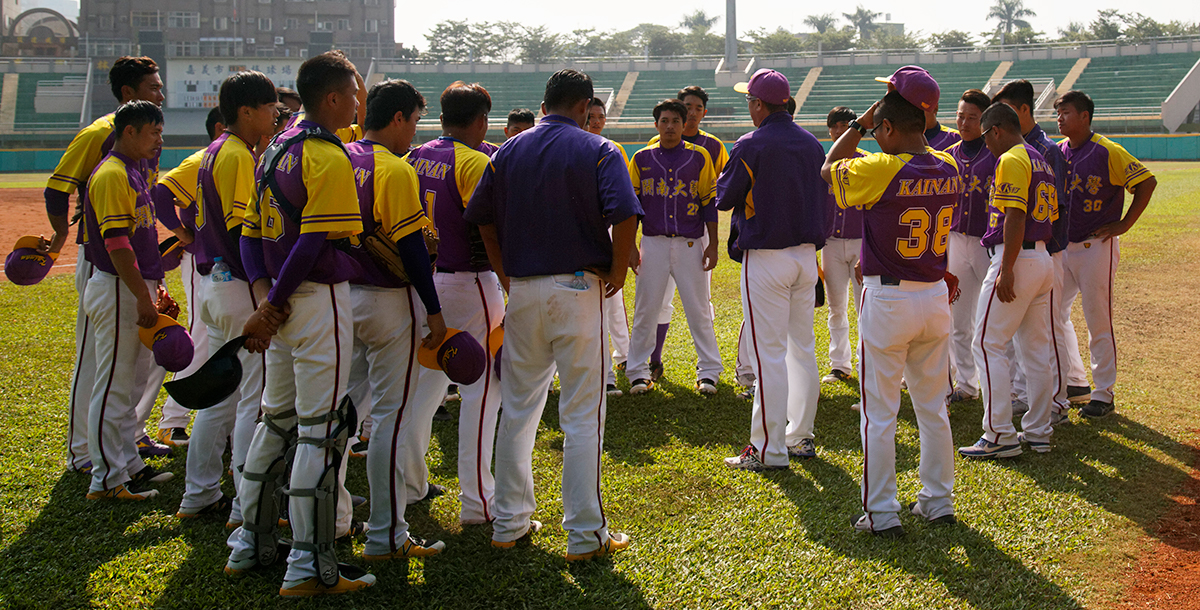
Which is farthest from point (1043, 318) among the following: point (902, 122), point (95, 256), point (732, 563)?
point (95, 256)

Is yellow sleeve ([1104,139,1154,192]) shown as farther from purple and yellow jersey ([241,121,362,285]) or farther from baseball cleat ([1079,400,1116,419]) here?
purple and yellow jersey ([241,121,362,285])

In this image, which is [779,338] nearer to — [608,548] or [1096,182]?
[608,548]

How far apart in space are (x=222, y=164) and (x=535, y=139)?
1532 millimetres

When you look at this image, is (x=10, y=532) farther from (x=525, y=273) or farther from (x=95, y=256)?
(x=525, y=273)

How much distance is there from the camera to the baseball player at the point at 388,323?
12.3ft

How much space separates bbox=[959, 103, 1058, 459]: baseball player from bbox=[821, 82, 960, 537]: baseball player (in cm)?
109

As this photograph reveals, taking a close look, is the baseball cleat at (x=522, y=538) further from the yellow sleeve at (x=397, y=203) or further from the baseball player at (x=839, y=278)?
the baseball player at (x=839, y=278)

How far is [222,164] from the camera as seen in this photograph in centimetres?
401

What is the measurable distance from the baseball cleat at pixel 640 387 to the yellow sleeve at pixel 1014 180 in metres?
3.02

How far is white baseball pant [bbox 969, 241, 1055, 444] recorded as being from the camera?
5.22 meters

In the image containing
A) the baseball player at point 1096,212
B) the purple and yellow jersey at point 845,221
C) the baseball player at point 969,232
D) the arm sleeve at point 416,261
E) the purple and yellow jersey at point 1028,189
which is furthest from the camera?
the purple and yellow jersey at point 845,221

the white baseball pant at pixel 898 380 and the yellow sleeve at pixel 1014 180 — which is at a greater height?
the yellow sleeve at pixel 1014 180

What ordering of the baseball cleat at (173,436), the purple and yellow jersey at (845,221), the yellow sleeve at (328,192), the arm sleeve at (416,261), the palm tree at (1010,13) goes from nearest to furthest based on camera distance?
the yellow sleeve at (328,192), the arm sleeve at (416,261), the baseball cleat at (173,436), the purple and yellow jersey at (845,221), the palm tree at (1010,13)

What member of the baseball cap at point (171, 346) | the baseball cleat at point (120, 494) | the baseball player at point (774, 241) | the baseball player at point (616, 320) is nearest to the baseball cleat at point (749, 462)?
the baseball player at point (774, 241)
